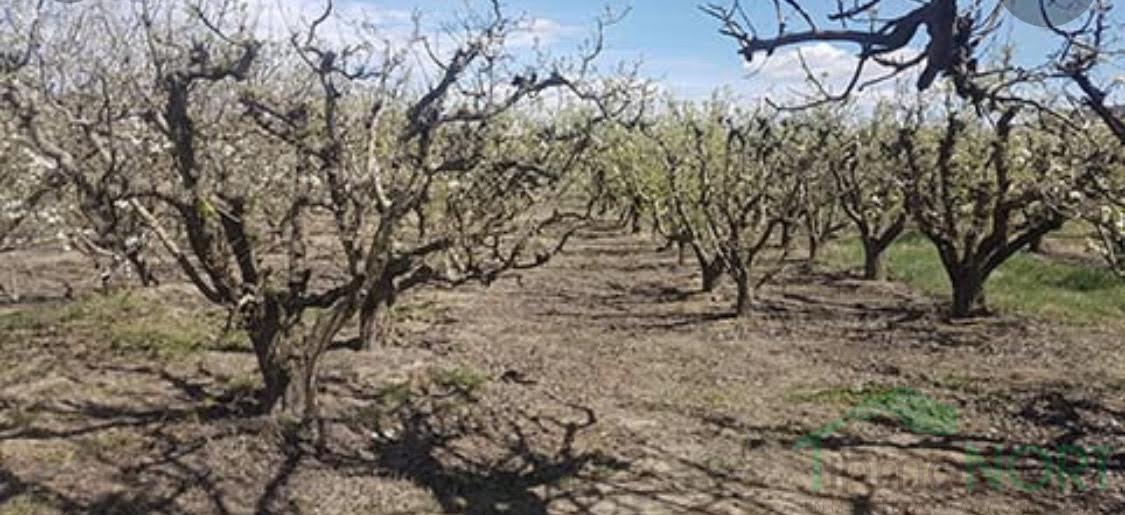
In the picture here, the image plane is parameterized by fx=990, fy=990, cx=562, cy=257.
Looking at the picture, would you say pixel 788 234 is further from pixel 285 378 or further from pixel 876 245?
pixel 285 378

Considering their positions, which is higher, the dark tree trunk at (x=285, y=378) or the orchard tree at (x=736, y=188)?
the orchard tree at (x=736, y=188)

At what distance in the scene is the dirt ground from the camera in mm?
5777

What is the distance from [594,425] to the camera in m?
7.26

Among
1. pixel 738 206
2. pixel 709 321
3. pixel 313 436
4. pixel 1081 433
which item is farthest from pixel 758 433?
pixel 738 206

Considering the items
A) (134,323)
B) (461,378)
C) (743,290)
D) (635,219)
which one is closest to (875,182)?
(743,290)

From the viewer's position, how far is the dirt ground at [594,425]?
5.78 m

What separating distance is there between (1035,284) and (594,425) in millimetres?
10544

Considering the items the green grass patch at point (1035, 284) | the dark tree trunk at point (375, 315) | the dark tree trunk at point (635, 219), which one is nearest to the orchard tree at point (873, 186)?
the green grass patch at point (1035, 284)

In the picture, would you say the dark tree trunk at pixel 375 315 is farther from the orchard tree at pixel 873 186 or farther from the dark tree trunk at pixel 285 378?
the orchard tree at pixel 873 186

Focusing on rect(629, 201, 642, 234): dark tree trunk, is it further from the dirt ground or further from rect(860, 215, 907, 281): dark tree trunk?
the dirt ground

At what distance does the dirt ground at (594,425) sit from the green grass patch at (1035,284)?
54.5 inches

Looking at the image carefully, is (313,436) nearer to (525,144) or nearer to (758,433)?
(758,433)

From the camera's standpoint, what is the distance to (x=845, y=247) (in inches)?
831

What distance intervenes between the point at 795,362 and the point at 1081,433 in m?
2.86
